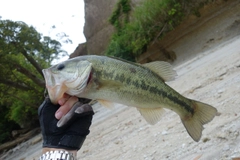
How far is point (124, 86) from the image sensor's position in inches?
88.4

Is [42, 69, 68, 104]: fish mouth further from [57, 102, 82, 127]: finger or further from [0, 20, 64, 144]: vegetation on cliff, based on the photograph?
[0, 20, 64, 144]: vegetation on cliff

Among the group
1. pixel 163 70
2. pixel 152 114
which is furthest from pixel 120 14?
pixel 152 114

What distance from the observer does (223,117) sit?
12.1ft

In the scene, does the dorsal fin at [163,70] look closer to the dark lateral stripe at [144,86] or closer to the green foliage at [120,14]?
the dark lateral stripe at [144,86]

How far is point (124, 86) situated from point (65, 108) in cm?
41

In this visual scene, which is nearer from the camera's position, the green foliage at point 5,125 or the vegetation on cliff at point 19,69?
the vegetation on cliff at point 19,69

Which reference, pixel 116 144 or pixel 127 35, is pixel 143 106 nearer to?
pixel 116 144

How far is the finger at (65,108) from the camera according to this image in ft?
7.06

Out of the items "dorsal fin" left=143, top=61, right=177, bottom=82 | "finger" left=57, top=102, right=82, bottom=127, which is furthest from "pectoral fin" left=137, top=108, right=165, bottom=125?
"finger" left=57, top=102, right=82, bottom=127

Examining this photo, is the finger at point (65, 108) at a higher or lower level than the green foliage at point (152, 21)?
higher

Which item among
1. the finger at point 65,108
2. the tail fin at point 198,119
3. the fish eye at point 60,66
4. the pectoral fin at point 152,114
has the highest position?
the fish eye at point 60,66

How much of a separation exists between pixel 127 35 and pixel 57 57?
761 inches

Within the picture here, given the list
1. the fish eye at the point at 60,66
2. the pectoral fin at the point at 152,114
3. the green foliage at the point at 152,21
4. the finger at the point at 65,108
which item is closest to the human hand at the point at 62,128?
the finger at the point at 65,108

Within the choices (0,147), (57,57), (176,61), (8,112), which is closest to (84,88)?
(176,61)
